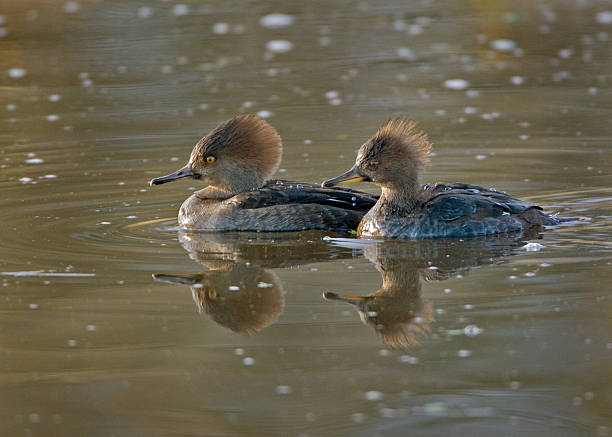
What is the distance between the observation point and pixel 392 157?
887cm

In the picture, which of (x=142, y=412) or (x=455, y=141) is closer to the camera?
(x=142, y=412)

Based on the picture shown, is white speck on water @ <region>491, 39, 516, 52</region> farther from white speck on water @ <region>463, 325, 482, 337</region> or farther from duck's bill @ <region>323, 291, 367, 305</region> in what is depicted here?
white speck on water @ <region>463, 325, 482, 337</region>

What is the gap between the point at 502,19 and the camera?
66.5 feet

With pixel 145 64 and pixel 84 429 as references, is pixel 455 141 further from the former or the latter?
pixel 84 429

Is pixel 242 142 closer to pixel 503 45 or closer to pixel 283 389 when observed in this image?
pixel 283 389

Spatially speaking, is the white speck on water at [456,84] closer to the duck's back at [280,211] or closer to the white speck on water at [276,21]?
the white speck on water at [276,21]

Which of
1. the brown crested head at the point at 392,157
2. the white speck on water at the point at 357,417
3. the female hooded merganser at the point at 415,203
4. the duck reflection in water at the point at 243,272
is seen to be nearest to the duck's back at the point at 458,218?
the female hooded merganser at the point at 415,203

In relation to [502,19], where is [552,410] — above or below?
above

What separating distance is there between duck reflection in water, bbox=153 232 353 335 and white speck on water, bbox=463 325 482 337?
118 centimetres

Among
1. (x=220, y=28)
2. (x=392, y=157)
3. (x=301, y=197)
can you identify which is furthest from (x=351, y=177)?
(x=220, y=28)

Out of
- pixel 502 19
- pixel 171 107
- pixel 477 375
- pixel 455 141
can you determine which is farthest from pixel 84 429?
pixel 502 19

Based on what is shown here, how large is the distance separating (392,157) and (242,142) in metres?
1.42

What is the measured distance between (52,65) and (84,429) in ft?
43.7

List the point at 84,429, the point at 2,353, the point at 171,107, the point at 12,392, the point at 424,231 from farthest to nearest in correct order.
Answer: the point at 171,107
the point at 424,231
the point at 2,353
the point at 12,392
the point at 84,429
